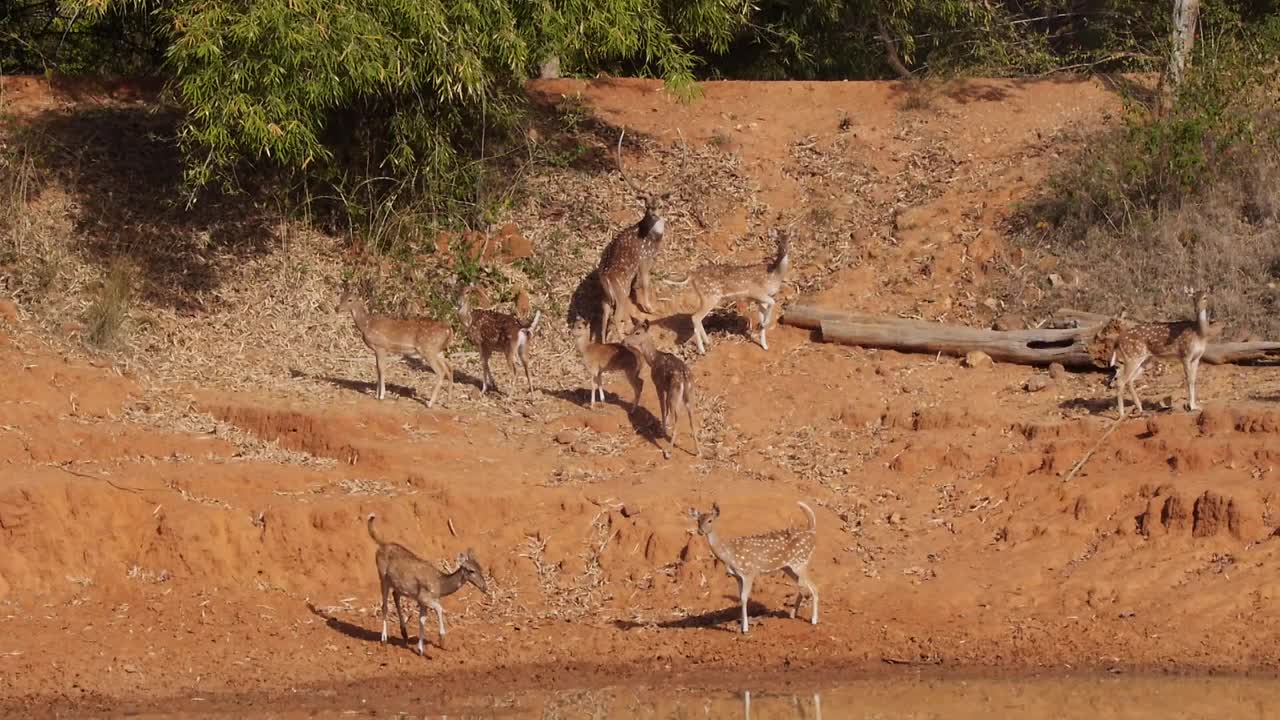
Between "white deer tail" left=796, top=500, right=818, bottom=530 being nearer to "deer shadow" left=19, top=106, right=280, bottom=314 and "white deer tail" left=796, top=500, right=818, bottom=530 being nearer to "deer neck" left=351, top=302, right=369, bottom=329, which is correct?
"deer neck" left=351, top=302, right=369, bottom=329

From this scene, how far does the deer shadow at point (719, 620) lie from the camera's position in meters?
14.7

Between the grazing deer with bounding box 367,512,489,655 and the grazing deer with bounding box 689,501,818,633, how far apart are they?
1755 millimetres

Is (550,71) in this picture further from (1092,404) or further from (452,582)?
(452,582)

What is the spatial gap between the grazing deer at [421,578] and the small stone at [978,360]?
6.55 meters

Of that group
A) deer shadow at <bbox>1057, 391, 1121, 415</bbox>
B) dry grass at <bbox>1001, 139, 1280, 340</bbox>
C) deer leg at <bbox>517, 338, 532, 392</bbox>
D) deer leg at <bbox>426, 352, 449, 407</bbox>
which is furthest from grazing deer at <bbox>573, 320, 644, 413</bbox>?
dry grass at <bbox>1001, 139, 1280, 340</bbox>

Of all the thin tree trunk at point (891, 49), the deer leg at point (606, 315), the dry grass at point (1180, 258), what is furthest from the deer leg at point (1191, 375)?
the thin tree trunk at point (891, 49)

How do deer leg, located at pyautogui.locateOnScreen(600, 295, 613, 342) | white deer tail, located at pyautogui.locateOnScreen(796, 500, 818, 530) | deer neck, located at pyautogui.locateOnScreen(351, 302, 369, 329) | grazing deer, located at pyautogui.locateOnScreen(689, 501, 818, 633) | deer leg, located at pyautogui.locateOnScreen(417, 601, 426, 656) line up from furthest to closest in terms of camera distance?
deer leg, located at pyautogui.locateOnScreen(600, 295, 613, 342)
deer neck, located at pyautogui.locateOnScreen(351, 302, 369, 329)
white deer tail, located at pyautogui.locateOnScreen(796, 500, 818, 530)
grazing deer, located at pyautogui.locateOnScreen(689, 501, 818, 633)
deer leg, located at pyautogui.locateOnScreen(417, 601, 426, 656)

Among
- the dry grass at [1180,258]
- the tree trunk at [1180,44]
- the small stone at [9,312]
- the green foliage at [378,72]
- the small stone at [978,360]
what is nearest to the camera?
the green foliage at [378,72]

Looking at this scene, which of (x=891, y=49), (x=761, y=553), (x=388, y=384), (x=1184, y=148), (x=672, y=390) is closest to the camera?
(x=761, y=553)

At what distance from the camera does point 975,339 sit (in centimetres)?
1900

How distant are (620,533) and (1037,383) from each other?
471 cm

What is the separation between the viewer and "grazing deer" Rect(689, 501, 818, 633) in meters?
14.4

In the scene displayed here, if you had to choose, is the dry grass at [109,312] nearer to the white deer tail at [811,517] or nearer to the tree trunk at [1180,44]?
the white deer tail at [811,517]

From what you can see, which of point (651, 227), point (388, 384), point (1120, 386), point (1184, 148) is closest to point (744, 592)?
point (1120, 386)
